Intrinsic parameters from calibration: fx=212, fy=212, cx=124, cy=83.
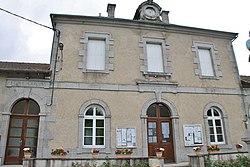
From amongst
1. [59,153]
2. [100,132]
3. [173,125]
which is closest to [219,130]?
[173,125]

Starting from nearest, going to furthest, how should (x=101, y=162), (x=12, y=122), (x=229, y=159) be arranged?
(x=101, y=162) → (x=229, y=159) → (x=12, y=122)

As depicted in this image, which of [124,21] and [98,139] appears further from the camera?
[124,21]

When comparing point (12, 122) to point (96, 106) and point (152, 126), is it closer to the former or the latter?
point (96, 106)

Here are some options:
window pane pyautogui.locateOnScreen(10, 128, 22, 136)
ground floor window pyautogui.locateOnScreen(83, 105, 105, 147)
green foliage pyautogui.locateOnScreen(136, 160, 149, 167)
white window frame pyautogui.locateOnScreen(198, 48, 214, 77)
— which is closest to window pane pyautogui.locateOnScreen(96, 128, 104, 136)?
ground floor window pyautogui.locateOnScreen(83, 105, 105, 147)

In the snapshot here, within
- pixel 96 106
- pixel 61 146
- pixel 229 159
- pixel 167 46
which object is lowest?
pixel 229 159

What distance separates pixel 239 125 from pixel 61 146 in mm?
7326

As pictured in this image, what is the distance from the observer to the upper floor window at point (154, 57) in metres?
9.02

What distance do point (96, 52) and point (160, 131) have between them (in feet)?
13.7

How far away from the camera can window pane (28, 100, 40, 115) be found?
7.76 metres

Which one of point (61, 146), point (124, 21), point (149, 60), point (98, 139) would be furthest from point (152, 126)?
point (124, 21)

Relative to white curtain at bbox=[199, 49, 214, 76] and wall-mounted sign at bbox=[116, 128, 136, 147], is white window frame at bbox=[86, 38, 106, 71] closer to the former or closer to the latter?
wall-mounted sign at bbox=[116, 128, 136, 147]

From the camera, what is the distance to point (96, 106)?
26.7 feet

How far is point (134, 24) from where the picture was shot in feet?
30.8

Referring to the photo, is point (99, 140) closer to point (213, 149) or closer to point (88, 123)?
point (88, 123)
